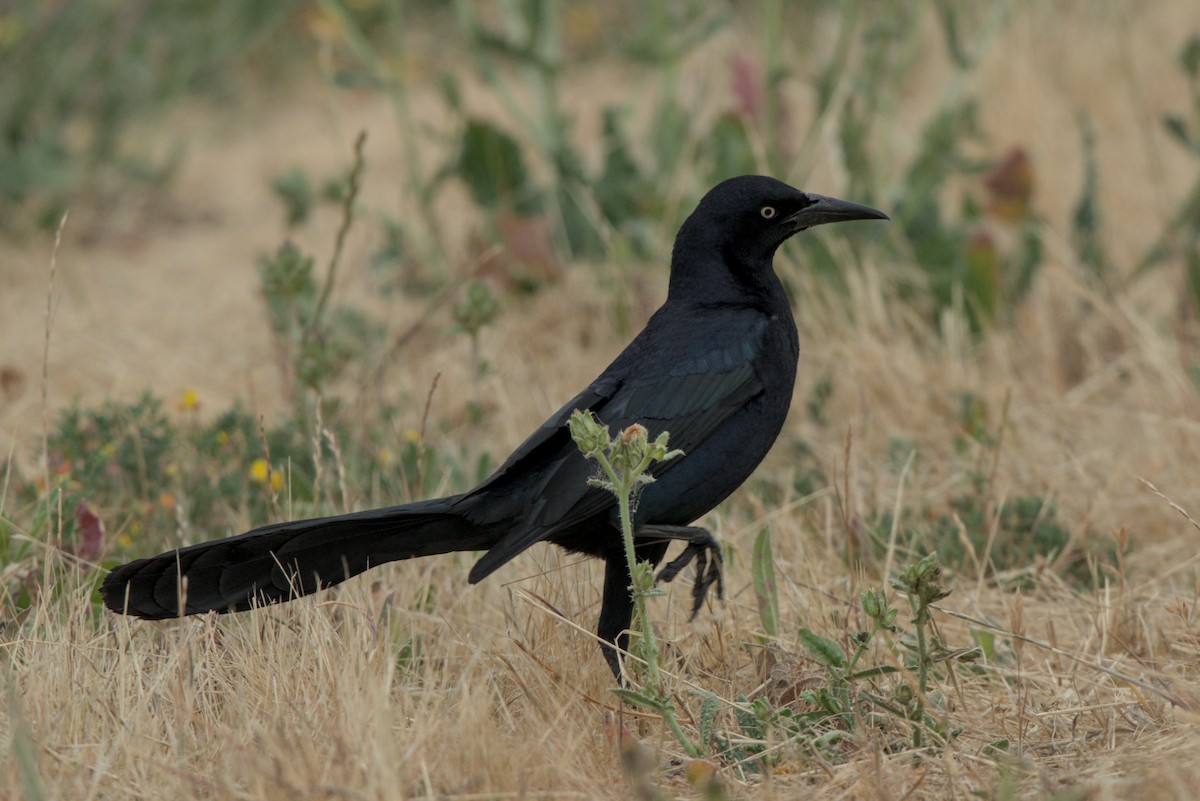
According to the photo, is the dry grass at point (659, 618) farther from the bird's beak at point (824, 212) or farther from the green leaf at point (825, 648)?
the bird's beak at point (824, 212)

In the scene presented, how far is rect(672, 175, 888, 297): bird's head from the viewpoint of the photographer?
3.66 metres

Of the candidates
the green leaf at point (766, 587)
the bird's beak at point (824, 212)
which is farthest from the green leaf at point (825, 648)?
the bird's beak at point (824, 212)

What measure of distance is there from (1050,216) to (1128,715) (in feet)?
14.5

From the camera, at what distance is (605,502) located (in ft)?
10.2

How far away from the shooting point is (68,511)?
3.68m

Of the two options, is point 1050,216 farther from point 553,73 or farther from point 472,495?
point 472,495

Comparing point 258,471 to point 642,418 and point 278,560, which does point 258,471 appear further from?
point 642,418

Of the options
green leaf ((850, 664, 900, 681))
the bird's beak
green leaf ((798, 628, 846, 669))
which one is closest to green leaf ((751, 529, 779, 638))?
green leaf ((798, 628, 846, 669))

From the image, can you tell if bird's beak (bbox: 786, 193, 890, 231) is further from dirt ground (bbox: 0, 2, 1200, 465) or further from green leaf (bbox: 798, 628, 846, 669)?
dirt ground (bbox: 0, 2, 1200, 465)

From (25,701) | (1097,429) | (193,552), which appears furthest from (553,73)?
(25,701)

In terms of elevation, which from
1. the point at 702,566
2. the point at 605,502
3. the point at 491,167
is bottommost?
the point at 702,566

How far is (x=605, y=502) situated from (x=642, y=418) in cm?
26

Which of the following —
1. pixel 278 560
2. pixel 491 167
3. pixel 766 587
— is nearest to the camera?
pixel 278 560

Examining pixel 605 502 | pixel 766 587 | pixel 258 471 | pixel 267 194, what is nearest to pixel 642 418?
pixel 605 502
